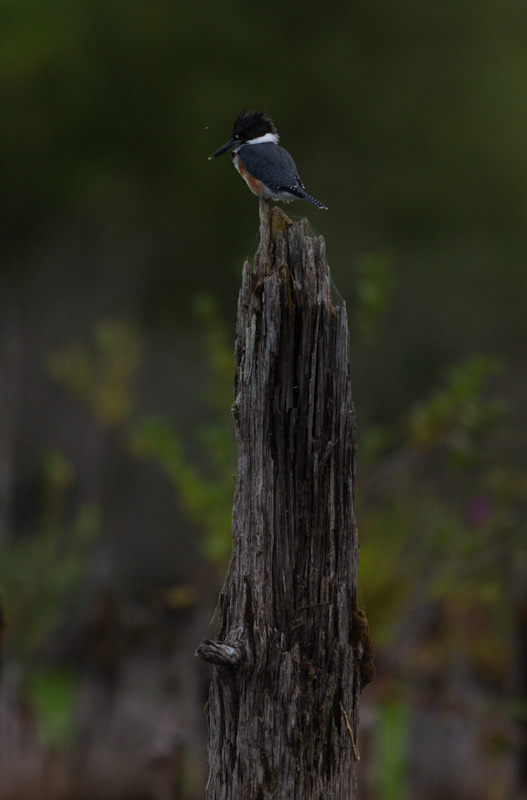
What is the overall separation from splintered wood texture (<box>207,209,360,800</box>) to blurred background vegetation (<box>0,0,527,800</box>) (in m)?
6.41

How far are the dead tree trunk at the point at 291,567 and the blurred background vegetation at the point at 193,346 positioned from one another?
21.0 ft

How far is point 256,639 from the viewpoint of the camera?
3.15 m

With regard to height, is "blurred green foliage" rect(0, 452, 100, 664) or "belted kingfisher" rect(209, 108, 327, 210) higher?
"belted kingfisher" rect(209, 108, 327, 210)

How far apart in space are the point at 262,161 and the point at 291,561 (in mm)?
2301

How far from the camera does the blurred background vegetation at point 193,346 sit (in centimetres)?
1052

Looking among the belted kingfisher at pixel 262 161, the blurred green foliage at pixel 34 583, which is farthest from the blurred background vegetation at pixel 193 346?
the belted kingfisher at pixel 262 161

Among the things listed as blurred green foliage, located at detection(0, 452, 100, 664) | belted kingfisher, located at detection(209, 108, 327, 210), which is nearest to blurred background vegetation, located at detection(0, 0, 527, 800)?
blurred green foliage, located at detection(0, 452, 100, 664)

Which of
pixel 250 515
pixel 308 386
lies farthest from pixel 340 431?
pixel 250 515

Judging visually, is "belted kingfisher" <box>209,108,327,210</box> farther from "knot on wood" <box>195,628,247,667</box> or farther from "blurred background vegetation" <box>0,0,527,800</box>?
"blurred background vegetation" <box>0,0,527,800</box>

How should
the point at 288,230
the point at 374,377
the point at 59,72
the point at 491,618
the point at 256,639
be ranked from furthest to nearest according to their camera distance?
1. the point at 374,377
2. the point at 59,72
3. the point at 491,618
4. the point at 288,230
5. the point at 256,639

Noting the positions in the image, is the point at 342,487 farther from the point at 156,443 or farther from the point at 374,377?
the point at 374,377

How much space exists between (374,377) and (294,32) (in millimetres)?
6306

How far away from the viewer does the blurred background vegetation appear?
414 inches

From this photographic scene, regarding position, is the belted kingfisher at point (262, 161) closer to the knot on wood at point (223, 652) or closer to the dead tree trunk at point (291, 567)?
the dead tree trunk at point (291, 567)
